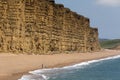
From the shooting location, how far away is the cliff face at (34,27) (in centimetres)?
4078

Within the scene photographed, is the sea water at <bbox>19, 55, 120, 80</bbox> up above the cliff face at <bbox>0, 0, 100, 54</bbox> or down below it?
below

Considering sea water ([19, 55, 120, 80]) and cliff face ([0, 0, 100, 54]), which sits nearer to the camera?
sea water ([19, 55, 120, 80])

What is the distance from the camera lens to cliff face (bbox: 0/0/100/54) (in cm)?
4078

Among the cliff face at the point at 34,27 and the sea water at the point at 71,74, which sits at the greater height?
the cliff face at the point at 34,27

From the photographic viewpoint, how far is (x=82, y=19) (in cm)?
7556

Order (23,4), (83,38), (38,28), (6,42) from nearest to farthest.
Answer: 1. (6,42)
2. (23,4)
3. (38,28)
4. (83,38)

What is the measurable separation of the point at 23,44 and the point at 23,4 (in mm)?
4521

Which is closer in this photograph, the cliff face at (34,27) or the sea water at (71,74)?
the sea water at (71,74)

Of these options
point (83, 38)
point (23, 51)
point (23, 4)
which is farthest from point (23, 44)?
point (83, 38)

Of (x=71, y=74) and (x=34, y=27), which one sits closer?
(x=71, y=74)

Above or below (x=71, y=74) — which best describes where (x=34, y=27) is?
above

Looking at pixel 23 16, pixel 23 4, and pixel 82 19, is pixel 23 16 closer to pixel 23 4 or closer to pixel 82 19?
pixel 23 4

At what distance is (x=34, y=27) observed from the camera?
45.8 metres

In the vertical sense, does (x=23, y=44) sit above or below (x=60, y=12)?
below
